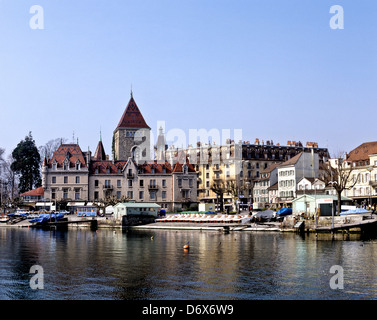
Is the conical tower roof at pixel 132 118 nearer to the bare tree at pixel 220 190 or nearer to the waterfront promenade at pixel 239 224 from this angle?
the bare tree at pixel 220 190

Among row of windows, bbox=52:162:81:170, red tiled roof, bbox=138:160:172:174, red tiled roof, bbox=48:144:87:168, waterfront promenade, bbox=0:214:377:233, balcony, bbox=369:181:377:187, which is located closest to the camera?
waterfront promenade, bbox=0:214:377:233

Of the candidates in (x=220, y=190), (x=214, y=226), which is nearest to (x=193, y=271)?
(x=214, y=226)

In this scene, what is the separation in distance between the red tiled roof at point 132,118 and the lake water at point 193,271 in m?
81.5

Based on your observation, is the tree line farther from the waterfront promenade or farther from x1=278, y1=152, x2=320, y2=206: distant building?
x1=278, y1=152, x2=320, y2=206: distant building

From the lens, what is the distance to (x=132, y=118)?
137500mm

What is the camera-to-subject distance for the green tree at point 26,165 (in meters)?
130

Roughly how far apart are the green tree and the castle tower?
2128 centimetres

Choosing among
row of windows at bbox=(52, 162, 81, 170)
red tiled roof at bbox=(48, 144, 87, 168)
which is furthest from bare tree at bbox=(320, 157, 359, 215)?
red tiled roof at bbox=(48, 144, 87, 168)

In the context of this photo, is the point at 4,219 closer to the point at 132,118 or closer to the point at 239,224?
the point at 132,118

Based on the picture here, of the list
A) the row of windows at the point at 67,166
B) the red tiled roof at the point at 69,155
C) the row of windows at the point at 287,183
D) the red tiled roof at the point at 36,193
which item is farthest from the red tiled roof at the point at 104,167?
the row of windows at the point at 287,183

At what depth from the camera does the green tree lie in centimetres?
12950

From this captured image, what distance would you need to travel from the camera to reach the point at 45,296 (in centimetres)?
2842
